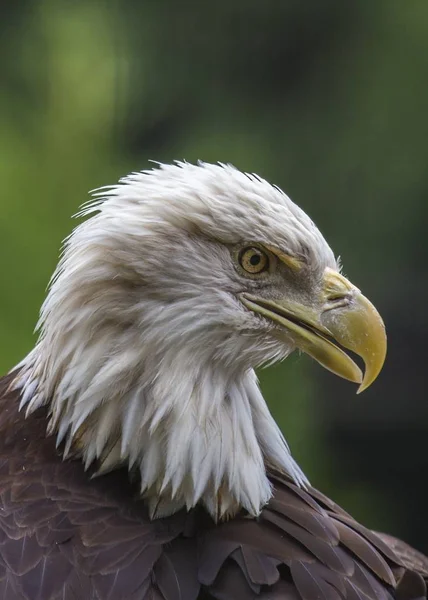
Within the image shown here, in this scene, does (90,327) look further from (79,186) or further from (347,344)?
(79,186)

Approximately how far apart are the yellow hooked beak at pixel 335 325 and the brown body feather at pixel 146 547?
0.89 ft

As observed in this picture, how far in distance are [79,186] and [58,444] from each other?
3.40 meters

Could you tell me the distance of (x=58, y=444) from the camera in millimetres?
1796

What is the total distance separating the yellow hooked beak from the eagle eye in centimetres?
4

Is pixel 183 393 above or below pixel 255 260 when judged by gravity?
below

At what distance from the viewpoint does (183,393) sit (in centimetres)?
172

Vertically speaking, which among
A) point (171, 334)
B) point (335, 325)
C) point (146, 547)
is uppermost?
point (335, 325)

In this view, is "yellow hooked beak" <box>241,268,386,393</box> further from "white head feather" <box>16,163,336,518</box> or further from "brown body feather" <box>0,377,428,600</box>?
"brown body feather" <box>0,377,428,600</box>

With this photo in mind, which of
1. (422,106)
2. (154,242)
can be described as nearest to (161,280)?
(154,242)

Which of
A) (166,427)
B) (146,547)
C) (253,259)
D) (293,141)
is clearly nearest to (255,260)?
(253,259)

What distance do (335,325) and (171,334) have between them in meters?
0.27

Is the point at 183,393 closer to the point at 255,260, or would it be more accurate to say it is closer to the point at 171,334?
the point at 171,334

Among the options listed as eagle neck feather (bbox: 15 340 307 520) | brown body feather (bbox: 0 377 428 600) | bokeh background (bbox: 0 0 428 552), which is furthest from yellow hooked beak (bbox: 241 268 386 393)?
bokeh background (bbox: 0 0 428 552)

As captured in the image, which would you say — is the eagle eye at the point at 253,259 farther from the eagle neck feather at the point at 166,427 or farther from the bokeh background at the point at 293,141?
the bokeh background at the point at 293,141
